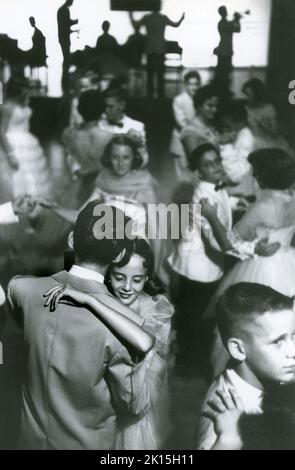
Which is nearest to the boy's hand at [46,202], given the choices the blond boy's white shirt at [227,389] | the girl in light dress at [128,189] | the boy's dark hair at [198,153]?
the girl in light dress at [128,189]

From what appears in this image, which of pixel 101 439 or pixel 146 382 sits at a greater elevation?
pixel 146 382

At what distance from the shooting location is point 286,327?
2.43 meters

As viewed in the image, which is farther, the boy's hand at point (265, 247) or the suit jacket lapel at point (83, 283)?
the boy's hand at point (265, 247)

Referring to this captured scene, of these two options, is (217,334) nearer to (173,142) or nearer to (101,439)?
(101,439)

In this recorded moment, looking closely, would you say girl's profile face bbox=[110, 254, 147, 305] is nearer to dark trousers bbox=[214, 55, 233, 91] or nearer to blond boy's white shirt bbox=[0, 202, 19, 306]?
blond boy's white shirt bbox=[0, 202, 19, 306]

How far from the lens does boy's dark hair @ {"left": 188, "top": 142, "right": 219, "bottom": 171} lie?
2.44 meters

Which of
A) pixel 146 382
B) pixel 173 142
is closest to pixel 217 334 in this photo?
pixel 146 382

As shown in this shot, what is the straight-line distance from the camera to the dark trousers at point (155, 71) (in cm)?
240

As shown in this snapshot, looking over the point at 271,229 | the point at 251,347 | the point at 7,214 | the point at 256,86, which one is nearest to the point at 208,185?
the point at 271,229

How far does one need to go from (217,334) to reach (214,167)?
1.94ft

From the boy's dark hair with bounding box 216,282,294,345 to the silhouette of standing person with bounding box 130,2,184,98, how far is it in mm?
745

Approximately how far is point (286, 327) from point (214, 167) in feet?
2.03

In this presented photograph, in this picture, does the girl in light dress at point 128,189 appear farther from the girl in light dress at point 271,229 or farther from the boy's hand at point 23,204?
the girl in light dress at point 271,229
